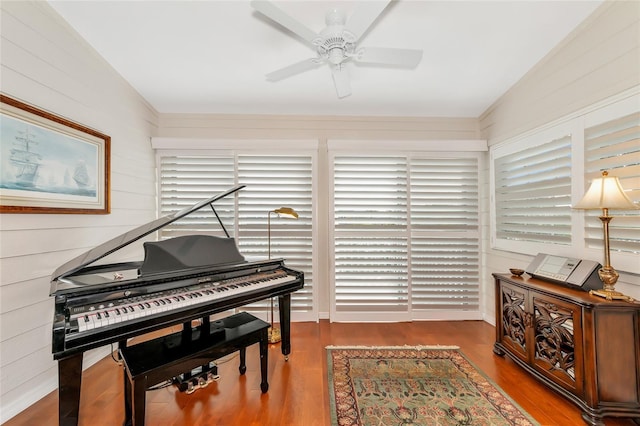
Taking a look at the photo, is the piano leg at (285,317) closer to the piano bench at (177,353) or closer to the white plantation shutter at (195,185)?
the piano bench at (177,353)

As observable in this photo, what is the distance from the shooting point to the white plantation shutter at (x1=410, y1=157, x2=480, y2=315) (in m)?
3.36

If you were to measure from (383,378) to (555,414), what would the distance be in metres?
Result: 1.13

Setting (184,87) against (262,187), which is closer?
(184,87)

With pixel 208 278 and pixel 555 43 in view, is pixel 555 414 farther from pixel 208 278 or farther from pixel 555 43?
pixel 555 43

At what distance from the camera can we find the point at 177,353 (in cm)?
161

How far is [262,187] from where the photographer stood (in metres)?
3.30

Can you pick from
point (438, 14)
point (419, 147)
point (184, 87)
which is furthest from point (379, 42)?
point (184, 87)

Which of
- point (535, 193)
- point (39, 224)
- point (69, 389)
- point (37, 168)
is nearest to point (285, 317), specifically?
point (69, 389)

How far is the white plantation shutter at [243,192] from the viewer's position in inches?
130

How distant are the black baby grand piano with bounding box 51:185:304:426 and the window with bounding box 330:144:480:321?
120cm

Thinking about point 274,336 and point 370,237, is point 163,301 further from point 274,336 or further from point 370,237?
point 370,237

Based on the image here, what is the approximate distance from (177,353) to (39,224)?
144 cm

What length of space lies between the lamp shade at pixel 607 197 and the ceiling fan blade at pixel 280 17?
2.08m

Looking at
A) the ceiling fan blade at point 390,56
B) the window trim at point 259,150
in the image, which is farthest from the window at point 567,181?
the window trim at point 259,150
